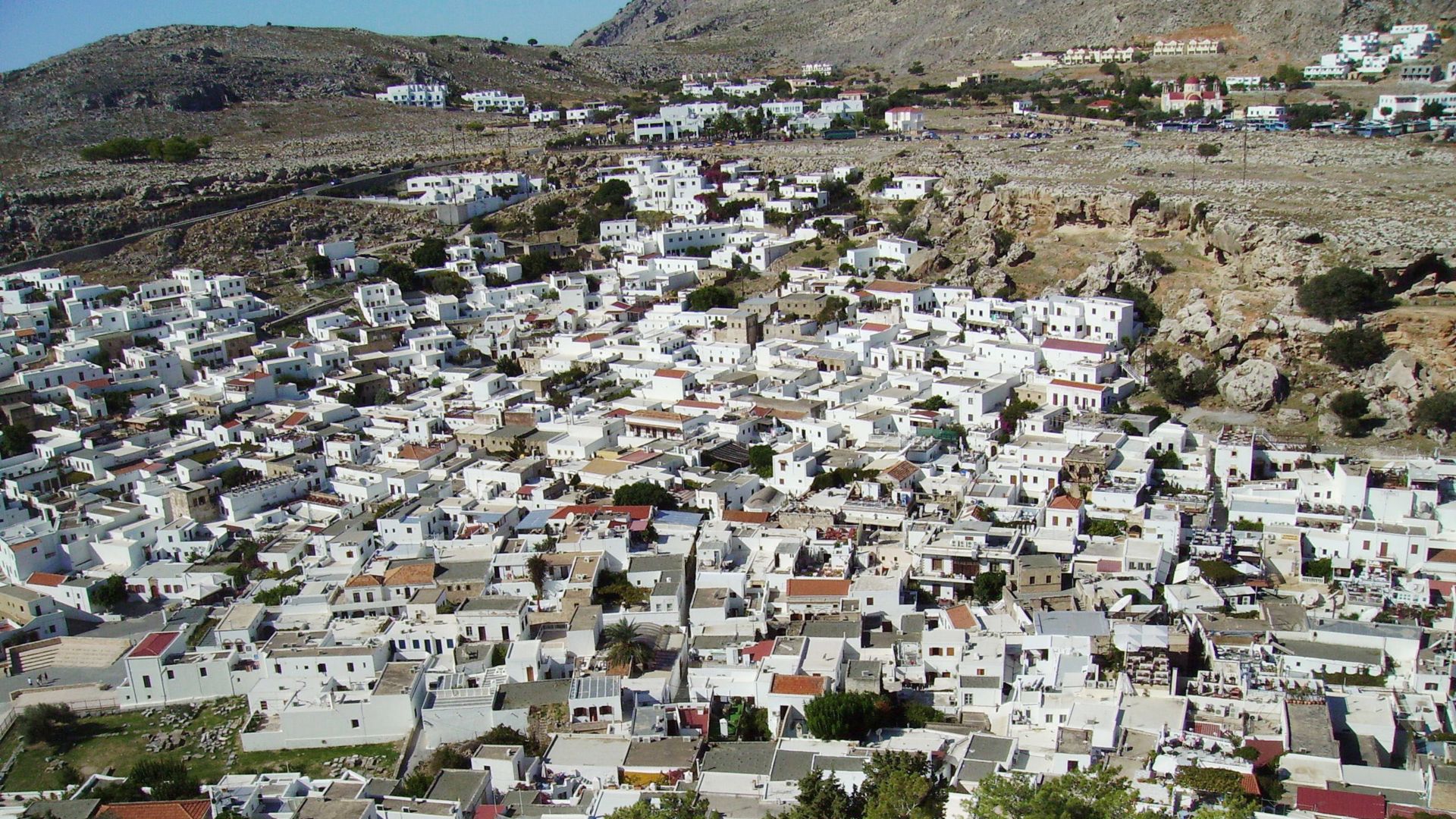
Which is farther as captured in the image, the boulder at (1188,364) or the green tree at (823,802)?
the boulder at (1188,364)

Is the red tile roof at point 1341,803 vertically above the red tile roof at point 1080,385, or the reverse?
the red tile roof at point 1080,385

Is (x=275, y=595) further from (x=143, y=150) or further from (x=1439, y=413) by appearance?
(x=143, y=150)

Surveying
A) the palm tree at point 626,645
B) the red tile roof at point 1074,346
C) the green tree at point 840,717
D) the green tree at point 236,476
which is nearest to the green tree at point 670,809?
the green tree at point 840,717

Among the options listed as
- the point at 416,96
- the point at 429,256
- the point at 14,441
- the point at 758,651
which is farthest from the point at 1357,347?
the point at 416,96

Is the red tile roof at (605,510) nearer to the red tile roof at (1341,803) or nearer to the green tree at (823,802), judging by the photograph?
the green tree at (823,802)

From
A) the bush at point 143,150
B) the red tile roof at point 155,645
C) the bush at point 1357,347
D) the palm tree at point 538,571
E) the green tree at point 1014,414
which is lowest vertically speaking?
the red tile roof at point 155,645

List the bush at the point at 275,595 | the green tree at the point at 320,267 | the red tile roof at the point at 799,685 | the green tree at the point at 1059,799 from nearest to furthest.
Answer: the green tree at the point at 1059,799
the red tile roof at the point at 799,685
the bush at the point at 275,595
the green tree at the point at 320,267

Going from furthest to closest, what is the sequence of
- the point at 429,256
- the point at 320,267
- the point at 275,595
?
the point at 429,256, the point at 320,267, the point at 275,595
